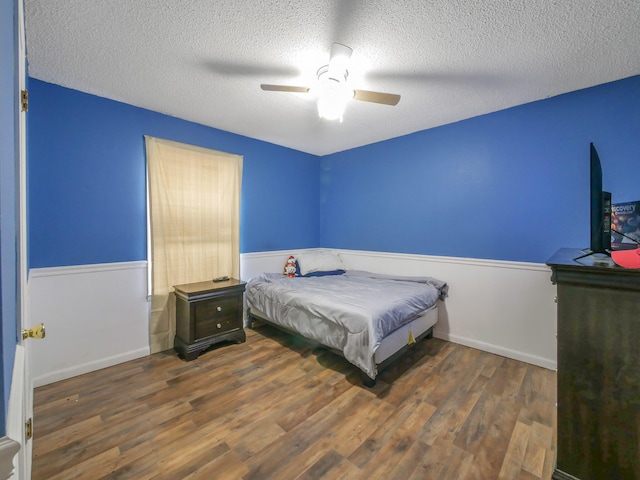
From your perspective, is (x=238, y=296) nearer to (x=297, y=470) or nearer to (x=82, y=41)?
(x=297, y=470)

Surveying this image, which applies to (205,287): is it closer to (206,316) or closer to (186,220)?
(206,316)

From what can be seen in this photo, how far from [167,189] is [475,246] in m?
3.31

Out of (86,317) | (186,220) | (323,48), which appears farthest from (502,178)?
(86,317)

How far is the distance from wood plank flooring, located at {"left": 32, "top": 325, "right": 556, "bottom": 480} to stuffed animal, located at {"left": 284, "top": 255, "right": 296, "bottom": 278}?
49.9 inches

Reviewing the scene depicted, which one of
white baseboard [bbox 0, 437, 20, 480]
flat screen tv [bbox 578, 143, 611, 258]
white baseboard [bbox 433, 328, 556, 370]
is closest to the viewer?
white baseboard [bbox 0, 437, 20, 480]

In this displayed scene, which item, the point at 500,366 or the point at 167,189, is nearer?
the point at 500,366

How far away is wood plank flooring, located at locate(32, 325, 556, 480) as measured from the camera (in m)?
1.43

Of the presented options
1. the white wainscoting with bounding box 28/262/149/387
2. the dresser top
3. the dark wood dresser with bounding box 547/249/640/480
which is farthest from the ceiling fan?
the white wainscoting with bounding box 28/262/149/387

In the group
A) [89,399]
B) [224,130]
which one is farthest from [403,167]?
[89,399]

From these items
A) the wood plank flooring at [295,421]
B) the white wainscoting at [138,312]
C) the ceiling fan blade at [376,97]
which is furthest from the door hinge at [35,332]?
the ceiling fan blade at [376,97]

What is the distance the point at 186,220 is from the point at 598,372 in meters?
3.26

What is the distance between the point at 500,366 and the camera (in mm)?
2471

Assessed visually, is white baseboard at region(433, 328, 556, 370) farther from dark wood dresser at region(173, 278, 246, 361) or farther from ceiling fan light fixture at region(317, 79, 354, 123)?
ceiling fan light fixture at region(317, 79, 354, 123)

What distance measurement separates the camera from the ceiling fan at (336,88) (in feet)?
5.30
